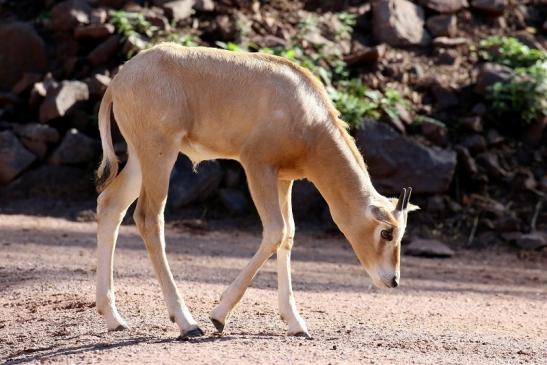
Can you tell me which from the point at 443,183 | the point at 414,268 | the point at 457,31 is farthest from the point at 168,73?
the point at 457,31

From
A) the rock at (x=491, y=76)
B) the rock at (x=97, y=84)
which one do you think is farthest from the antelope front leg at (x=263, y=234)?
the rock at (x=491, y=76)

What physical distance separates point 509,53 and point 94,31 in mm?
7418

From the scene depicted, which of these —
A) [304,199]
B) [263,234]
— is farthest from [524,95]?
[263,234]

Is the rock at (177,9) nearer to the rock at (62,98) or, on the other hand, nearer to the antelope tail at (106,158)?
the rock at (62,98)

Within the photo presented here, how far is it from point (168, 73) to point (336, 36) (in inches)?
403

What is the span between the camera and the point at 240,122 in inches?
287

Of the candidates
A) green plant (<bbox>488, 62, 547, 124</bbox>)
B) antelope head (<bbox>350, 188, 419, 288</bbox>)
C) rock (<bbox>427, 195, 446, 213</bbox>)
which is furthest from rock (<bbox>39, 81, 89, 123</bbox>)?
antelope head (<bbox>350, 188, 419, 288</bbox>)

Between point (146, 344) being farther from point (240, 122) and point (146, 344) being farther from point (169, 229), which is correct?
point (169, 229)

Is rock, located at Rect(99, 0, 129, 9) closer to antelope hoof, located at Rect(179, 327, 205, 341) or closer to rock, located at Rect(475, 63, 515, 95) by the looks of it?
rock, located at Rect(475, 63, 515, 95)

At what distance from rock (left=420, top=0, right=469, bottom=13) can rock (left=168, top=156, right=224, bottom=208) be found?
5.75 m

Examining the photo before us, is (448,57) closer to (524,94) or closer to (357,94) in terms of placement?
(524,94)

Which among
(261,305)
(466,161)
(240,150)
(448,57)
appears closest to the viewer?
(240,150)

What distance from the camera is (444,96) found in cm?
1634

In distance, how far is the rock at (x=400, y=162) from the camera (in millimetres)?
14547
